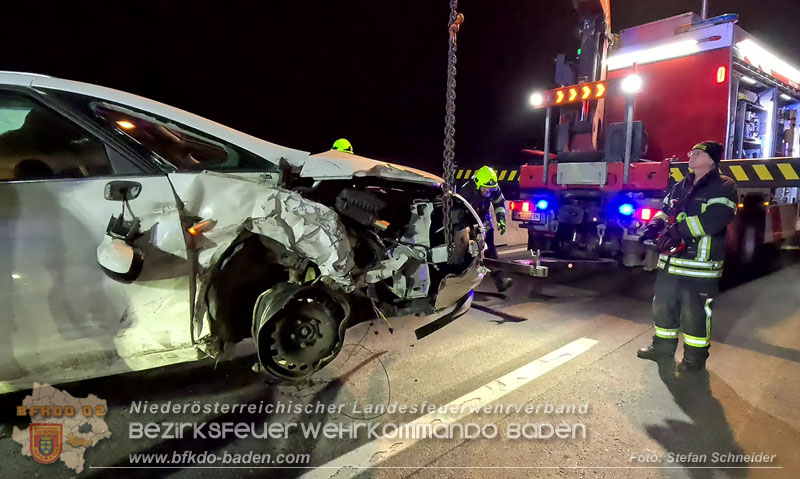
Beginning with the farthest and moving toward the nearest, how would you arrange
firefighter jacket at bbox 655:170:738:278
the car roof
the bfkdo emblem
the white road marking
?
firefighter jacket at bbox 655:170:738:278, the bfkdo emblem, the white road marking, the car roof

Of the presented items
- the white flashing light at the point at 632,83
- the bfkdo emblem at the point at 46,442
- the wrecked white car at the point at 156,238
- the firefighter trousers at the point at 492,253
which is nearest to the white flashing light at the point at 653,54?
the white flashing light at the point at 632,83

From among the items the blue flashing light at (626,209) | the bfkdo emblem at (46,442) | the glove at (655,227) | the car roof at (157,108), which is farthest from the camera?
the blue flashing light at (626,209)

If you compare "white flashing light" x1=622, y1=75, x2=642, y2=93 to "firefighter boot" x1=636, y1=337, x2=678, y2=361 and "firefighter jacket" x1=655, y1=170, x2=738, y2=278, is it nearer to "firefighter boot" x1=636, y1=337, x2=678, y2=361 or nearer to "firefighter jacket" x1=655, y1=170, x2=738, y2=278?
"firefighter jacket" x1=655, y1=170, x2=738, y2=278

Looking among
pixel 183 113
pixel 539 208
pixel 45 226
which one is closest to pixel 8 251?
pixel 45 226

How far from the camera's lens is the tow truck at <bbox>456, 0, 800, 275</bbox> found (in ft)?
18.9

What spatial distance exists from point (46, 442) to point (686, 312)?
4.16 meters

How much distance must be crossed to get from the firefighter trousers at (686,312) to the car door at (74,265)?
3.29m

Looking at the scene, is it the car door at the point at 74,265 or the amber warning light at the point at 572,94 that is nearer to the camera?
the car door at the point at 74,265

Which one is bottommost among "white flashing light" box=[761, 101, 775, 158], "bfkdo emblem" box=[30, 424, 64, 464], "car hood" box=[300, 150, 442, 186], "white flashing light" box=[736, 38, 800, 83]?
"bfkdo emblem" box=[30, 424, 64, 464]

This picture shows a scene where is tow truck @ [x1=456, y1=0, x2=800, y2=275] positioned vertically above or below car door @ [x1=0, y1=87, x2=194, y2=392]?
above

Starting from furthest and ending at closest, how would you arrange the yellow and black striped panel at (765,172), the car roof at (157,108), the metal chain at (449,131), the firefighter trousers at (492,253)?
the firefighter trousers at (492,253) → the yellow and black striped panel at (765,172) → the metal chain at (449,131) → the car roof at (157,108)

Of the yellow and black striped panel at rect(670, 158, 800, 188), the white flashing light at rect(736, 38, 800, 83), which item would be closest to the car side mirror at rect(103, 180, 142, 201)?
the yellow and black striped panel at rect(670, 158, 800, 188)

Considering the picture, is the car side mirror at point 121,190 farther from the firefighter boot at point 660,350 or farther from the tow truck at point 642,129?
the tow truck at point 642,129

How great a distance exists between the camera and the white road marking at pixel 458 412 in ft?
7.51
